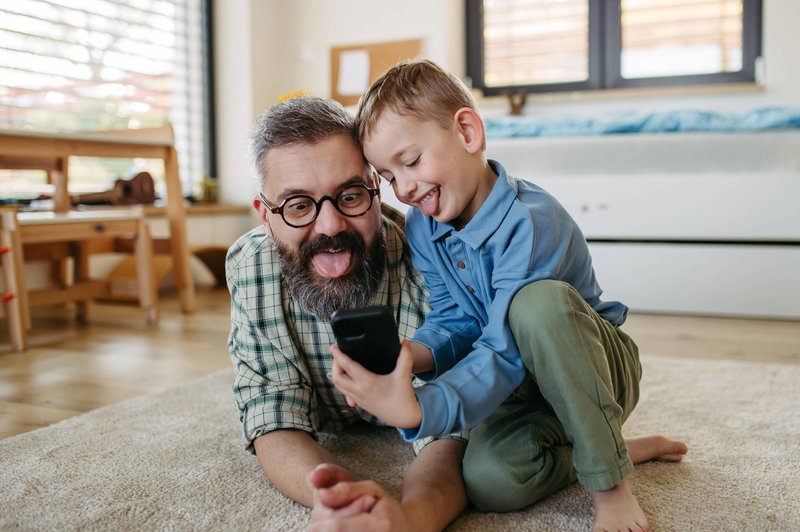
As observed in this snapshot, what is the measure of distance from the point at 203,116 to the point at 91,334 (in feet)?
6.26

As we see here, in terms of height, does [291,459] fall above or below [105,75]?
below

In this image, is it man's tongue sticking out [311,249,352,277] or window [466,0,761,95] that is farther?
window [466,0,761,95]

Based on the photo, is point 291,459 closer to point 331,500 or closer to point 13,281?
point 331,500

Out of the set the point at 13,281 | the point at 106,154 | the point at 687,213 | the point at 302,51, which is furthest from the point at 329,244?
the point at 302,51

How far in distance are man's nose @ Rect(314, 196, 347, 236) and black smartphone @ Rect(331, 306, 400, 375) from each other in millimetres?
266

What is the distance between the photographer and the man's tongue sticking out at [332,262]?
106 centimetres

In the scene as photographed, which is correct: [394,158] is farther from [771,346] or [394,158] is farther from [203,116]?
[203,116]

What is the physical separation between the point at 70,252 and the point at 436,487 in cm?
222

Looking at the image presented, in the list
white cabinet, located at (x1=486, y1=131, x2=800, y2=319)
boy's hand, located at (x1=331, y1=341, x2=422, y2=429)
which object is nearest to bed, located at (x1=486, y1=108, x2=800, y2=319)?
white cabinet, located at (x1=486, y1=131, x2=800, y2=319)

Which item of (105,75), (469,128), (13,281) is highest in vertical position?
(105,75)

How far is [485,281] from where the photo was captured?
0.96m

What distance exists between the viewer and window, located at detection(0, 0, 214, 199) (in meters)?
2.84

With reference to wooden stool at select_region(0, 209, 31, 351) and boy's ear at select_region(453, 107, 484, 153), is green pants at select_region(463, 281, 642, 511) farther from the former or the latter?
wooden stool at select_region(0, 209, 31, 351)

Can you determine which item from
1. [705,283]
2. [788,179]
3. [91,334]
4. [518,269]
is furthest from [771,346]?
[91,334]
